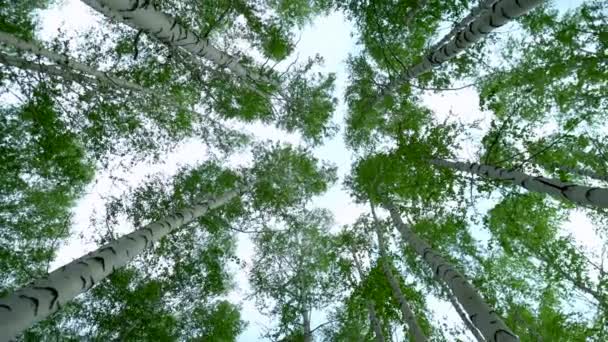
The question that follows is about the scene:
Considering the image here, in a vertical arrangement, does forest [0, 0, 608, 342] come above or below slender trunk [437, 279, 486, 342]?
above

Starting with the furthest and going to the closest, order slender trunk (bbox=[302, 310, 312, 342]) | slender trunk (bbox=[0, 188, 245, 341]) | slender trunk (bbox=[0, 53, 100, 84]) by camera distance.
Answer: slender trunk (bbox=[302, 310, 312, 342])
slender trunk (bbox=[0, 53, 100, 84])
slender trunk (bbox=[0, 188, 245, 341])

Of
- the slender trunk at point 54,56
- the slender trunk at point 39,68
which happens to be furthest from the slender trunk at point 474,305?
the slender trunk at point 39,68

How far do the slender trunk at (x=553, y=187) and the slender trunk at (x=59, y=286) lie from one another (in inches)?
202

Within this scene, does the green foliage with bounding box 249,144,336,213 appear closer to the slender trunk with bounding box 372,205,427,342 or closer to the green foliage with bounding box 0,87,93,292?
the slender trunk with bounding box 372,205,427,342

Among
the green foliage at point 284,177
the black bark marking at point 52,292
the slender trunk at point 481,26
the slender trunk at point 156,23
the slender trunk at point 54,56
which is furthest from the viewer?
the green foliage at point 284,177

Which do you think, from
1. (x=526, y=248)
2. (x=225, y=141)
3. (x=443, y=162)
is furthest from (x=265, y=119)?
(x=526, y=248)

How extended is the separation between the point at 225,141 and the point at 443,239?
288 inches

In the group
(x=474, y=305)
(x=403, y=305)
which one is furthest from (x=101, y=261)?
(x=403, y=305)

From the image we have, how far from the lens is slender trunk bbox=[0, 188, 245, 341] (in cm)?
244

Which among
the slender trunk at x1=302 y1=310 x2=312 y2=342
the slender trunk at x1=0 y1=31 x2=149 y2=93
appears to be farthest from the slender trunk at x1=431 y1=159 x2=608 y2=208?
the slender trunk at x1=0 y1=31 x2=149 y2=93

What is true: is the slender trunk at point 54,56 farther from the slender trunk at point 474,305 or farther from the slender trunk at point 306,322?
Result: the slender trunk at point 306,322

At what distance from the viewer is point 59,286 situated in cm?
288

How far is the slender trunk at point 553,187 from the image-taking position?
3.66 meters

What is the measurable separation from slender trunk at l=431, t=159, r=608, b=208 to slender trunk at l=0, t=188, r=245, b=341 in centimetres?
513
